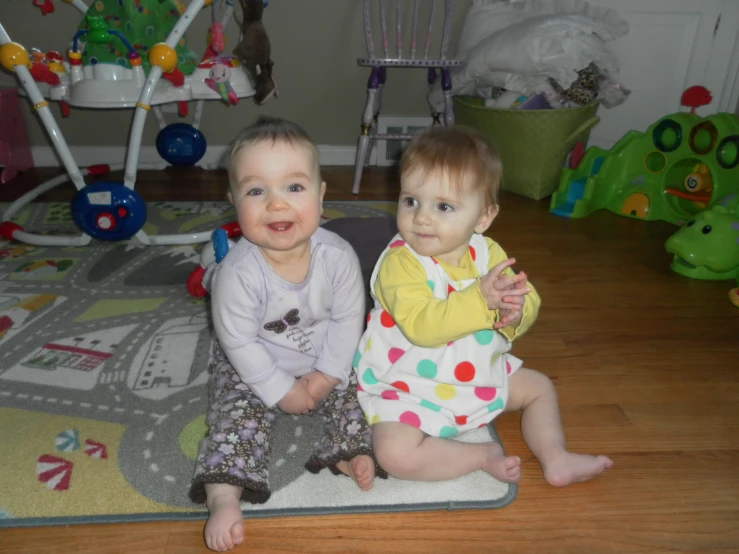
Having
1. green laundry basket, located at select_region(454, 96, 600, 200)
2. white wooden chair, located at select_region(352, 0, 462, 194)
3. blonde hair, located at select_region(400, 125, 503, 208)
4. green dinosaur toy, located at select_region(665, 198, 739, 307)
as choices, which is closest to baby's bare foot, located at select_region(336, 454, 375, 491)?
blonde hair, located at select_region(400, 125, 503, 208)

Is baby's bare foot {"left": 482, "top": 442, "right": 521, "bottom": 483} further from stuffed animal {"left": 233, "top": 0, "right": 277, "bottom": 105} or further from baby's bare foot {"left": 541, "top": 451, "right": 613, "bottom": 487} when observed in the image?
stuffed animal {"left": 233, "top": 0, "right": 277, "bottom": 105}

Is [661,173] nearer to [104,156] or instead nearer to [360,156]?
[360,156]

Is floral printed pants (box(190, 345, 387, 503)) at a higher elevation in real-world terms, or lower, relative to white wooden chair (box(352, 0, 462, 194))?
lower

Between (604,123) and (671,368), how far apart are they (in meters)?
1.77

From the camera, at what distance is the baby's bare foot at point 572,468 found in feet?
3.05

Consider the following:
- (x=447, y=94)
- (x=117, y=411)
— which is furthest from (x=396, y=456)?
(x=447, y=94)

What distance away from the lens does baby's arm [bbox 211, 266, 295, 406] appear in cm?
90

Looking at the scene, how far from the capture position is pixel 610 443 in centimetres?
104

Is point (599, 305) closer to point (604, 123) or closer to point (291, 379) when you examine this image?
point (291, 379)

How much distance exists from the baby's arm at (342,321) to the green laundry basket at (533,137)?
1.39 m

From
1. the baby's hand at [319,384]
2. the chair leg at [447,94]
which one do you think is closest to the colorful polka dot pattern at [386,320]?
the baby's hand at [319,384]

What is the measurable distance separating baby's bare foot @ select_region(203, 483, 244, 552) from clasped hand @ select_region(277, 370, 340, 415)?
0.55 ft

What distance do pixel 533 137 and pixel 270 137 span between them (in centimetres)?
165

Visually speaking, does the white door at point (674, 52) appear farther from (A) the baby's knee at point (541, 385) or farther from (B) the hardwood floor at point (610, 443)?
(A) the baby's knee at point (541, 385)
